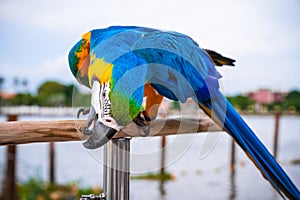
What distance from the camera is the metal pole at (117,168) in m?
0.67

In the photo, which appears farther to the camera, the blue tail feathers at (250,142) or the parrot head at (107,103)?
the blue tail feathers at (250,142)

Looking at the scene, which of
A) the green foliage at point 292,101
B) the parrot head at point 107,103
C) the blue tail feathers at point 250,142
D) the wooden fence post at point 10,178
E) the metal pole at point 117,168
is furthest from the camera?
the green foliage at point 292,101

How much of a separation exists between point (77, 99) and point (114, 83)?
14 centimetres

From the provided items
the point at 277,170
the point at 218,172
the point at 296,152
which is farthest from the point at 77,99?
the point at 296,152

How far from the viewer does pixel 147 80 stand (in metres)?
0.70

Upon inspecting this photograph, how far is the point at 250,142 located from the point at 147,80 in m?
0.28

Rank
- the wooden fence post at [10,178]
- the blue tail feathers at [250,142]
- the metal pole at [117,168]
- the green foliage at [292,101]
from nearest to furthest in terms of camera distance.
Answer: the metal pole at [117,168] < the blue tail feathers at [250,142] < the wooden fence post at [10,178] < the green foliage at [292,101]

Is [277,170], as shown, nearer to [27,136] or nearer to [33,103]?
[27,136]

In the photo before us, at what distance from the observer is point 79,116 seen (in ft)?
2.22

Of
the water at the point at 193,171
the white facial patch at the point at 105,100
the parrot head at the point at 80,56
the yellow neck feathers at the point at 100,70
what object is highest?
the parrot head at the point at 80,56

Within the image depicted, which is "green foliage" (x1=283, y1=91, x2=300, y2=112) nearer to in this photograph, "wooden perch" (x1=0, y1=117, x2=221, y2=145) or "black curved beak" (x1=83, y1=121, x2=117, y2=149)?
"wooden perch" (x1=0, y1=117, x2=221, y2=145)

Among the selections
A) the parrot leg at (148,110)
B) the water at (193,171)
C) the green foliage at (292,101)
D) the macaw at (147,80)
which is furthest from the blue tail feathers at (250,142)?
the green foliage at (292,101)

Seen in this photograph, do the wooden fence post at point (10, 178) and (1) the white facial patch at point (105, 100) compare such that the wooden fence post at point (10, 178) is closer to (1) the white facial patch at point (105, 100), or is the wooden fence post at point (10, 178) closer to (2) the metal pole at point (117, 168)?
(2) the metal pole at point (117, 168)

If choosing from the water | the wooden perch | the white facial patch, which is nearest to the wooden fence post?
the water
